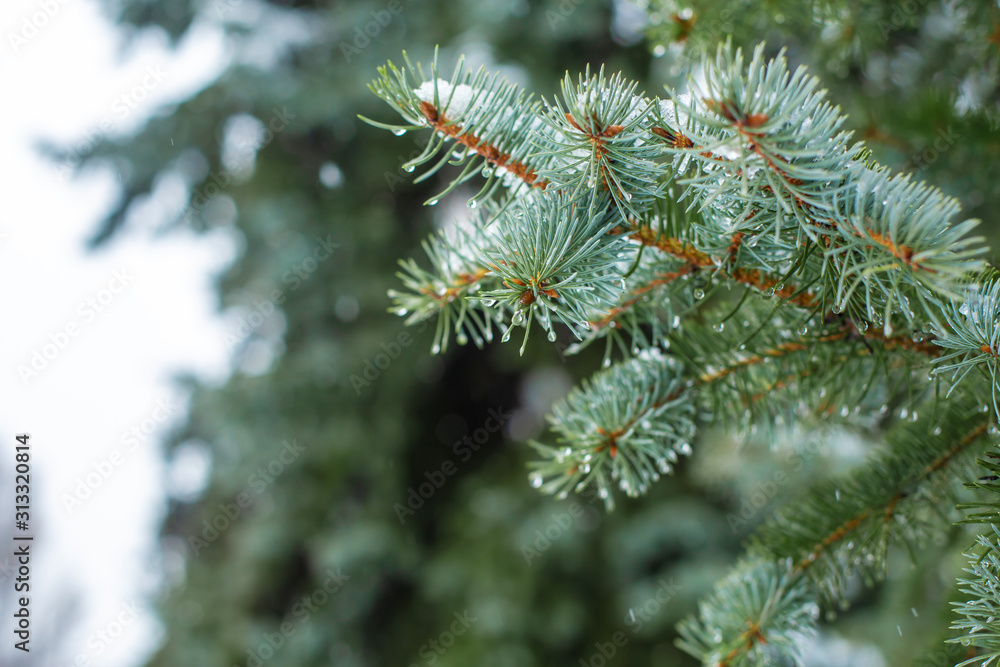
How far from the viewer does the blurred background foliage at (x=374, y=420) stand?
2248 millimetres

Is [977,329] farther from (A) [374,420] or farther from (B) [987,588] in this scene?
(A) [374,420]

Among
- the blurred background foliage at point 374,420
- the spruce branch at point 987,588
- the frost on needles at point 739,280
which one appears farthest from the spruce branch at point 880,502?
the blurred background foliage at point 374,420

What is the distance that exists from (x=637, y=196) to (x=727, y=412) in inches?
13.9

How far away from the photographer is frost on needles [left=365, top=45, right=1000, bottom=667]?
1.48 feet

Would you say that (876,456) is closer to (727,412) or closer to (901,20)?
(727,412)

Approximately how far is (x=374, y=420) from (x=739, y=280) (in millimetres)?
2191

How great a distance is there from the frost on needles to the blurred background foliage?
4.25ft

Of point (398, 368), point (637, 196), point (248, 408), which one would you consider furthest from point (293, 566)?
point (637, 196)

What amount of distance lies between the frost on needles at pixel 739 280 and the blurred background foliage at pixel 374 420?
1.30 m

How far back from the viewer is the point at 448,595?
2.42 metres

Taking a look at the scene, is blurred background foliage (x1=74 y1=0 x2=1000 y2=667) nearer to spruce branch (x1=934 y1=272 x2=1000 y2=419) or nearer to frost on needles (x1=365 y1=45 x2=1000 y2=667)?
frost on needles (x1=365 y1=45 x2=1000 y2=667)

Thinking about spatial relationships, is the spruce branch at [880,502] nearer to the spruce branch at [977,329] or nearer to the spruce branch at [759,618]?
the spruce branch at [759,618]

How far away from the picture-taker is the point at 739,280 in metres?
0.61

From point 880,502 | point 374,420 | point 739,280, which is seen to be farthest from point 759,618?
point 374,420
